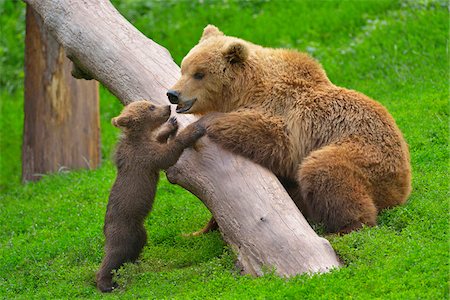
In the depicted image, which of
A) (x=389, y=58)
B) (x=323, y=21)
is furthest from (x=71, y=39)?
(x=323, y=21)

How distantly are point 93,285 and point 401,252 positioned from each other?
2.94m

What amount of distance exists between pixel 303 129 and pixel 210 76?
3.44ft

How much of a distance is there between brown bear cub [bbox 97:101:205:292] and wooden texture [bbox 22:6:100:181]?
181 inches

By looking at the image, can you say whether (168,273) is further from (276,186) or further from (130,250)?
(276,186)

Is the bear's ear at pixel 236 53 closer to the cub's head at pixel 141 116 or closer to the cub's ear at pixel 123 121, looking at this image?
the cub's head at pixel 141 116

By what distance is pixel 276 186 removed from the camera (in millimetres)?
7660

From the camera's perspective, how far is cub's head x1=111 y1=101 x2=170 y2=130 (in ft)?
26.0

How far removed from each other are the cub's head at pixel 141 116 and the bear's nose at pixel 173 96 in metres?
0.15

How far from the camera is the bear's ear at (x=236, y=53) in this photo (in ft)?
26.5

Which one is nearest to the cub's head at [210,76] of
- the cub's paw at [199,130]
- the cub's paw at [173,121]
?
the cub's paw at [173,121]

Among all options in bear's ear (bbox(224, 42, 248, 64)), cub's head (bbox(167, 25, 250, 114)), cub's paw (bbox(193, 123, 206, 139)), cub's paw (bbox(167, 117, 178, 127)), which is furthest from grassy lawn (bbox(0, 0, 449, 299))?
bear's ear (bbox(224, 42, 248, 64))

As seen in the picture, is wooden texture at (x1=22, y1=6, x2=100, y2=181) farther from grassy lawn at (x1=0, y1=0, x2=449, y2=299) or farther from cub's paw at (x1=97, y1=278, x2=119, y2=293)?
cub's paw at (x1=97, y1=278, x2=119, y2=293)

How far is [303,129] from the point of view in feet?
26.7

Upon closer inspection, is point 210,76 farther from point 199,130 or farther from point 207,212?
point 207,212
